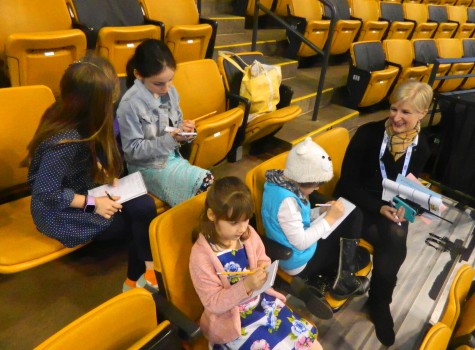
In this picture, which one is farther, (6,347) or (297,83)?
(297,83)

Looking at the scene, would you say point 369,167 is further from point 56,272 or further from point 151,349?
point 56,272

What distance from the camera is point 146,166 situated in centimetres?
168

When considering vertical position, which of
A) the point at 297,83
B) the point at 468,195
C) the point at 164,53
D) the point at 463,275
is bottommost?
the point at 468,195

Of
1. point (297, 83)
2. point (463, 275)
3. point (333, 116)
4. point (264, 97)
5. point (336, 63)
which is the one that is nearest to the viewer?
point (463, 275)

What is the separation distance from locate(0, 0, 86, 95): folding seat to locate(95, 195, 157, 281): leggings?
35.0 inches

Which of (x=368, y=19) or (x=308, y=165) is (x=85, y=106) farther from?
(x=368, y=19)

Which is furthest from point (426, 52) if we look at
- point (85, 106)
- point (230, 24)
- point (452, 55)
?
point (85, 106)

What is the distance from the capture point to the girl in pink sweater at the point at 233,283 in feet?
3.51

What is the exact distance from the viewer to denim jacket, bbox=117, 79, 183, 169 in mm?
1590

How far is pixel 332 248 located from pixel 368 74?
2.46 meters

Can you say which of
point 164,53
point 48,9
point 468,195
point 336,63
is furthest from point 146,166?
point 336,63

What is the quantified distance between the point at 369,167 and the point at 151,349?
130cm

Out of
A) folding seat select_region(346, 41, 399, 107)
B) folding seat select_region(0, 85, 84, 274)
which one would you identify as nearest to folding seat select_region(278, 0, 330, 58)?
folding seat select_region(346, 41, 399, 107)

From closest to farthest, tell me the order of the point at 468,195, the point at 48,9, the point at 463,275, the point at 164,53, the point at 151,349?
the point at 151,349
the point at 463,275
the point at 164,53
the point at 48,9
the point at 468,195
